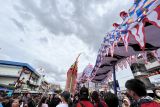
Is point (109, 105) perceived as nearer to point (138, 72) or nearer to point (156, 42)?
point (156, 42)

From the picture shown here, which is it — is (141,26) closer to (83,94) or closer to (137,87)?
(137,87)

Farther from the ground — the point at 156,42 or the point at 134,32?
the point at 156,42

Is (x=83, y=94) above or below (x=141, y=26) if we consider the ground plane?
below

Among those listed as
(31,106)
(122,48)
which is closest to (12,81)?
(31,106)

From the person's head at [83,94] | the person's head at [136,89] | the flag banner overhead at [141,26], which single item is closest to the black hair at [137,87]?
the person's head at [136,89]

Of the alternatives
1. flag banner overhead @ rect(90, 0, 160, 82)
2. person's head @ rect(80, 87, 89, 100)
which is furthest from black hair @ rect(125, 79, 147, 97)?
person's head @ rect(80, 87, 89, 100)

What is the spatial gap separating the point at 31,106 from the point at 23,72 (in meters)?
37.9

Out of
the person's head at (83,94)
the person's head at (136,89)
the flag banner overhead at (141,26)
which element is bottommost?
the person's head at (136,89)

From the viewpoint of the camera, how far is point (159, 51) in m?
4.88

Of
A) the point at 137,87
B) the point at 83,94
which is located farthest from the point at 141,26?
the point at 83,94

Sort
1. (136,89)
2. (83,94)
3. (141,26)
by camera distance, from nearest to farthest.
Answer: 1. (136,89)
2. (141,26)
3. (83,94)

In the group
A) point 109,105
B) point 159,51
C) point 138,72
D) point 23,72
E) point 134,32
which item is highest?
point 23,72

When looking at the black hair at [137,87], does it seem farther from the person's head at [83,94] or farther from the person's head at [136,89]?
the person's head at [83,94]

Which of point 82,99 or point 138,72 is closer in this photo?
point 82,99
